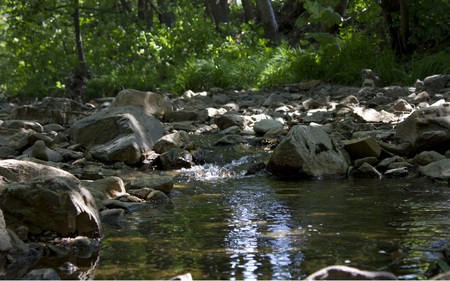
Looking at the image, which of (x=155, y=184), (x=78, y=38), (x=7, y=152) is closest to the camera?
(x=155, y=184)

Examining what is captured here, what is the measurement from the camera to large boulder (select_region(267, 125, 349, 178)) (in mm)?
6047

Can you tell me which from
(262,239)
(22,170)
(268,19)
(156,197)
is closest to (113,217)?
(22,170)

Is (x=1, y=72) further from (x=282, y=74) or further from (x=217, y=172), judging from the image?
(x=217, y=172)

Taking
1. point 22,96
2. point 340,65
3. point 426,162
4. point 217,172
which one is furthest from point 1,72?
point 426,162

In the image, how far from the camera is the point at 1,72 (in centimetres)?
2072

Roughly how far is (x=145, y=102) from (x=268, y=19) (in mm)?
7240

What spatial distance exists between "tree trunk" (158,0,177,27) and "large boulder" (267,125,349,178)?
12.1 meters

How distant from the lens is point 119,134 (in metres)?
7.40

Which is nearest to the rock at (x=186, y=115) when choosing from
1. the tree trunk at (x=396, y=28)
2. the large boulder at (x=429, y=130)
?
the large boulder at (x=429, y=130)

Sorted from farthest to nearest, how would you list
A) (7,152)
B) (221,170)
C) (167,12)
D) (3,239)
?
(167,12), (7,152), (221,170), (3,239)

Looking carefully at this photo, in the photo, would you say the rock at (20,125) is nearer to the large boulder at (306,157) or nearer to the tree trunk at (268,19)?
the large boulder at (306,157)

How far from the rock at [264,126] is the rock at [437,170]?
280 centimetres

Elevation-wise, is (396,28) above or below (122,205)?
above

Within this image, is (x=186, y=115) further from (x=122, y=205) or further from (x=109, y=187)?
(x=122, y=205)
